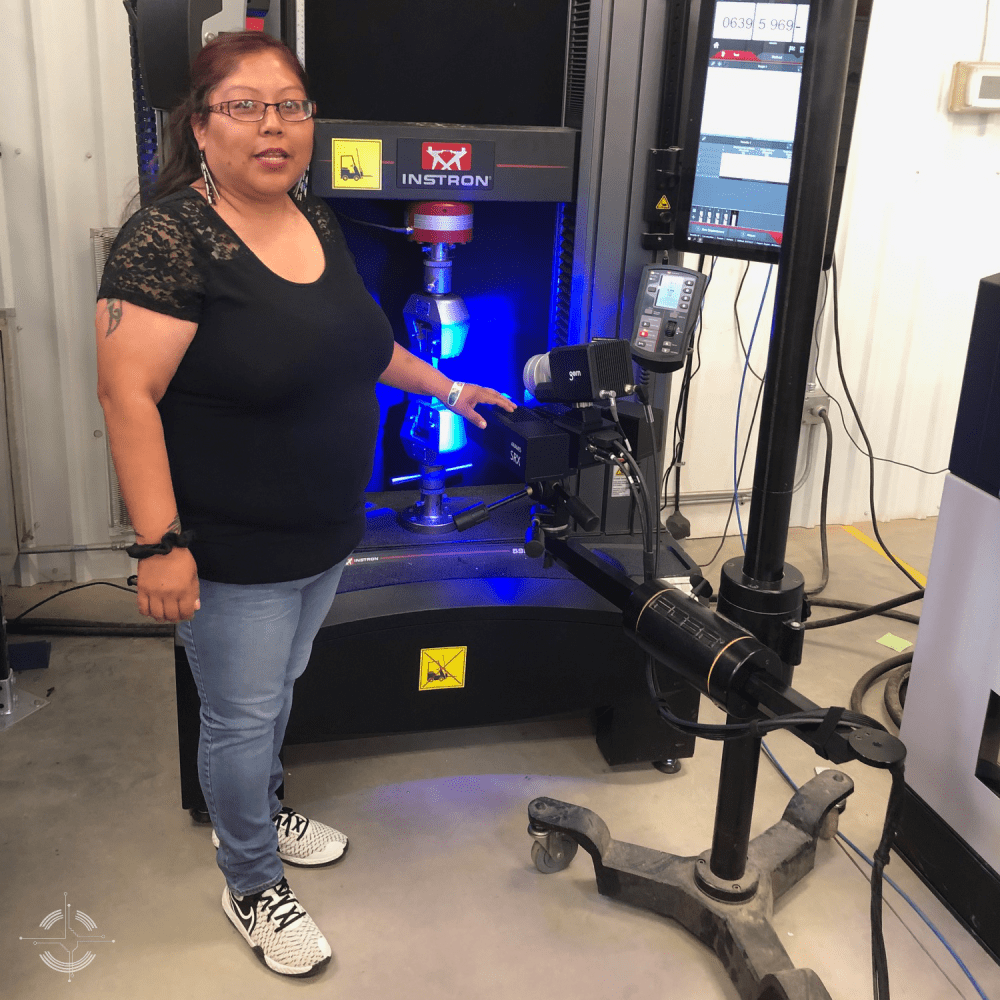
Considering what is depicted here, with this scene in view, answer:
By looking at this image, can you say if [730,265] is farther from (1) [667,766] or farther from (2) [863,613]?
(1) [667,766]

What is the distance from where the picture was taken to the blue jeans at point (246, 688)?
159 cm

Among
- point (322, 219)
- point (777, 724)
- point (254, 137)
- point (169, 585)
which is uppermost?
point (254, 137)

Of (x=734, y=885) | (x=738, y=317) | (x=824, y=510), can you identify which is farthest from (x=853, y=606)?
(x=734, y=885)

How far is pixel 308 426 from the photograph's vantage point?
1.52 metres

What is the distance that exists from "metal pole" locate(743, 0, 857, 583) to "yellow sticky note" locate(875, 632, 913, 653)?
152 cm

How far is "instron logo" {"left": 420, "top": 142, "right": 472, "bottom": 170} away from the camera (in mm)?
1959

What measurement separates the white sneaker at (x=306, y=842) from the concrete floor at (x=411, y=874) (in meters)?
0.03

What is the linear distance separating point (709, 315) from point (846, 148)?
94cm

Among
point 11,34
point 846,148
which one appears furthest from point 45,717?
point 846,148

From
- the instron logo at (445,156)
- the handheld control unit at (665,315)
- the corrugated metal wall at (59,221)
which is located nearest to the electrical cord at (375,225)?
the instron logo at (445,156)

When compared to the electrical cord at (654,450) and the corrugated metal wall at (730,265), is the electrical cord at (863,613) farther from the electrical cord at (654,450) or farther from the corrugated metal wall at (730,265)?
the electrical cord at (654,450)

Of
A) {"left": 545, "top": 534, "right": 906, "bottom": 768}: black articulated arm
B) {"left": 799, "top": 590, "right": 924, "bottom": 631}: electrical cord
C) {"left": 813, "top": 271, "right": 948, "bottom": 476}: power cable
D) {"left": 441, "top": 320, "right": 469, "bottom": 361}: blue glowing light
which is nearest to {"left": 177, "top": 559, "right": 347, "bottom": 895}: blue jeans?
{"left": 545, "top": 534, "right": 906, "bottom": 768}: black articulated arm

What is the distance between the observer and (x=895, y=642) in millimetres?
2939

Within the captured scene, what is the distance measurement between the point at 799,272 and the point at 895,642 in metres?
1.76
